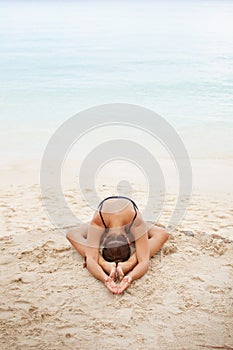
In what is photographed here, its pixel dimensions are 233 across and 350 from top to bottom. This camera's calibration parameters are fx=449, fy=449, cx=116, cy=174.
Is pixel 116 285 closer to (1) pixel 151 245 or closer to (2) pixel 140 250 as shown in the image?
(2) pixel 140 250

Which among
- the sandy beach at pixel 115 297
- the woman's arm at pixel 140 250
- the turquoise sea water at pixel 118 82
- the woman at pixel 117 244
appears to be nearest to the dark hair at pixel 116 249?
the woman at pixel 117 244

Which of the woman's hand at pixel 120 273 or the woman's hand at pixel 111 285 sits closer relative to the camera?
the woman's hand at pixel 111 285

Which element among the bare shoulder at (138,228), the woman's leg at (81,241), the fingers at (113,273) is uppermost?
the bare shoulder at (138,228)

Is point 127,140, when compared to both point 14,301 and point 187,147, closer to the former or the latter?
point 187,147

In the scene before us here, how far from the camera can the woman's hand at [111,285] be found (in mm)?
3498

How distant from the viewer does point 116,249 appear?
3.76 meters

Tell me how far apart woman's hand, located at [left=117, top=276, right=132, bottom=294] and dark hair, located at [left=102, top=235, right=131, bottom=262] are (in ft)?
0.81

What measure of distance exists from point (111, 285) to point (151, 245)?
701 mm

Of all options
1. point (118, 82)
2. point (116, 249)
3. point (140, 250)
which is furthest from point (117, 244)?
point (118, 82)

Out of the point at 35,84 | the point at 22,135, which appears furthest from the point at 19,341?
the point at 35,84

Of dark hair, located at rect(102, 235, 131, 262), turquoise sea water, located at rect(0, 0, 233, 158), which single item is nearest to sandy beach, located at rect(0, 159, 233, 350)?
dark hair, located at rect(102, 235, 131, 262)

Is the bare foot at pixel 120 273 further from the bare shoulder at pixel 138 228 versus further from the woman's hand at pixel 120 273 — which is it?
the bare shoulder at pixel 138 228

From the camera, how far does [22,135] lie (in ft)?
32.6

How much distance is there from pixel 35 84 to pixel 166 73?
5.15 metres
